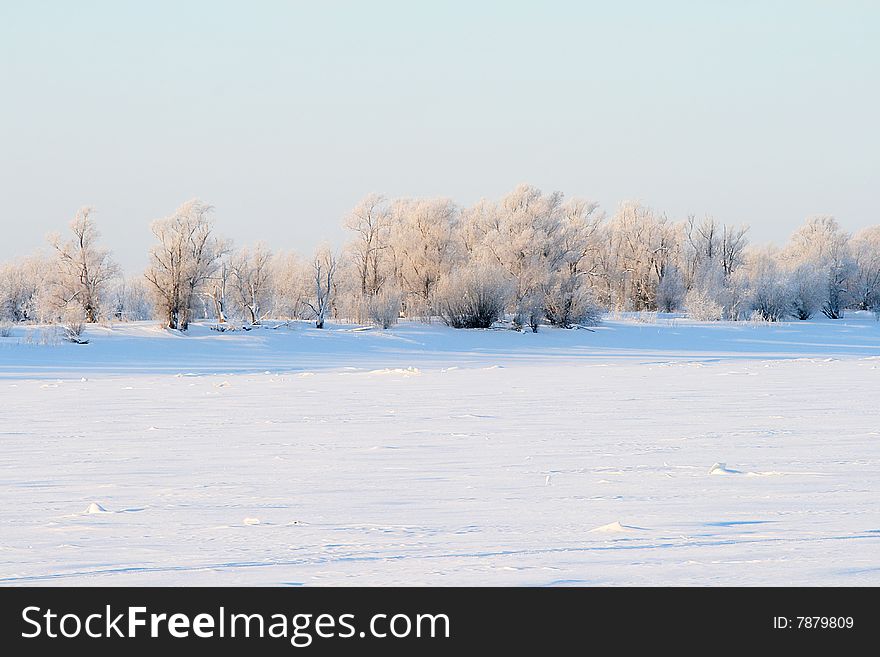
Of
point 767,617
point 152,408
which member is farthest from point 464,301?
point 767,617

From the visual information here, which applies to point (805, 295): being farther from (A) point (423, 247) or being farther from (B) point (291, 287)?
(B) point (291, 287)

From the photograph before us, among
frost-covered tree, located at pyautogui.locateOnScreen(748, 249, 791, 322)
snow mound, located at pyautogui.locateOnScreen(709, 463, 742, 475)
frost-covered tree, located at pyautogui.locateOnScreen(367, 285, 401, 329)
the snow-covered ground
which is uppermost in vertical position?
frost-covered tree, located at pyautogui.locateOnScreen(748, 249, 791, 322)

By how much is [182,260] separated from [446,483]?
27447 millimetres

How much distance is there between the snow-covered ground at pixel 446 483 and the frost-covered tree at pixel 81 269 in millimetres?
21685

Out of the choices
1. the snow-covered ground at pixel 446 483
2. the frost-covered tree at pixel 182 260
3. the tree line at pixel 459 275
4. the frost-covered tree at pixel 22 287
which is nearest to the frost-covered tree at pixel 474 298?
the tree line at pixel 459 275

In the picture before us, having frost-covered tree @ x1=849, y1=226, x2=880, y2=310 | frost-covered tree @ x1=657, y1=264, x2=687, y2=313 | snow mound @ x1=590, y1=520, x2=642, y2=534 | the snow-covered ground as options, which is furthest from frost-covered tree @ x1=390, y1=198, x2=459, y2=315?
snow mound @ x1=590, y1=520, x2=642, y2=534

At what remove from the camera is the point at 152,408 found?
12.0 meters

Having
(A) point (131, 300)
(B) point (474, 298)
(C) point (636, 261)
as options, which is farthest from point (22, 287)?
(C) point (636, 261)

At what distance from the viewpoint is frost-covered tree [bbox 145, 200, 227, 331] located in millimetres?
31703

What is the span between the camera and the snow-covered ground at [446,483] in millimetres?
4410

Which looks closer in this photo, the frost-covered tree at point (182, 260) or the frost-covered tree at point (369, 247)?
the frost-covered tree at point (182, 260)

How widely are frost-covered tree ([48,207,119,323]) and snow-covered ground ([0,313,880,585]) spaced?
21685mm

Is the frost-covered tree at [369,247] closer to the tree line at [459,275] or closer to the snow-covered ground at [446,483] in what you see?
the tree line at [459,275]

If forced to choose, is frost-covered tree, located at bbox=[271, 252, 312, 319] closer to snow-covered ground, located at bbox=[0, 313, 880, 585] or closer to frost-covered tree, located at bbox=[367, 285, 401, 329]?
frost-covered tree, located at bbox=[367, 285, 401, 329]
